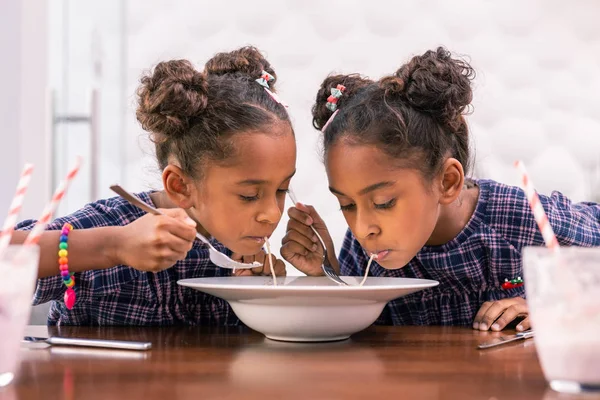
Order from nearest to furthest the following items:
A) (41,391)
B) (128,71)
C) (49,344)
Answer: (41,391)
(49,344)
(128,71)

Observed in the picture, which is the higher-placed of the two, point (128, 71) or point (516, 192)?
point (128, 71)

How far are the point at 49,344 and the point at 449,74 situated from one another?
91 centimetres

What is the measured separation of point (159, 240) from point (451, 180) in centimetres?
67

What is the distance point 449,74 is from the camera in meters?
1.47

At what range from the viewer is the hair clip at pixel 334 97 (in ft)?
5.12

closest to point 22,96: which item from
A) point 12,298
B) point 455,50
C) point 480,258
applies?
point 455,50

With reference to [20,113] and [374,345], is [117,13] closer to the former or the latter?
[20,113]

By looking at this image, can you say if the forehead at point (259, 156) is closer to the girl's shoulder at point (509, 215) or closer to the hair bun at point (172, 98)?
the hair bun at point (172, 98)

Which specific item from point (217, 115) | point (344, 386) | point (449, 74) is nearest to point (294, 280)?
point (217, 115)

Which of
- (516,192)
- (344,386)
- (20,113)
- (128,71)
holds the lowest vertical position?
(344,386)

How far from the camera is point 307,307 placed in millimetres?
981

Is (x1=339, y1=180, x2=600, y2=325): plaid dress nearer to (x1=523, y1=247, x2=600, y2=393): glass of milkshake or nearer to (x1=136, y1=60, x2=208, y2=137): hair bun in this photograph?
(x1=136, y1=60, x2=208, y2=137): hair bun

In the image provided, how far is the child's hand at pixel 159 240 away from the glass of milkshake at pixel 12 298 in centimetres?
38

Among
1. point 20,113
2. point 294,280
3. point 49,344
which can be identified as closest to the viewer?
point 49,344
